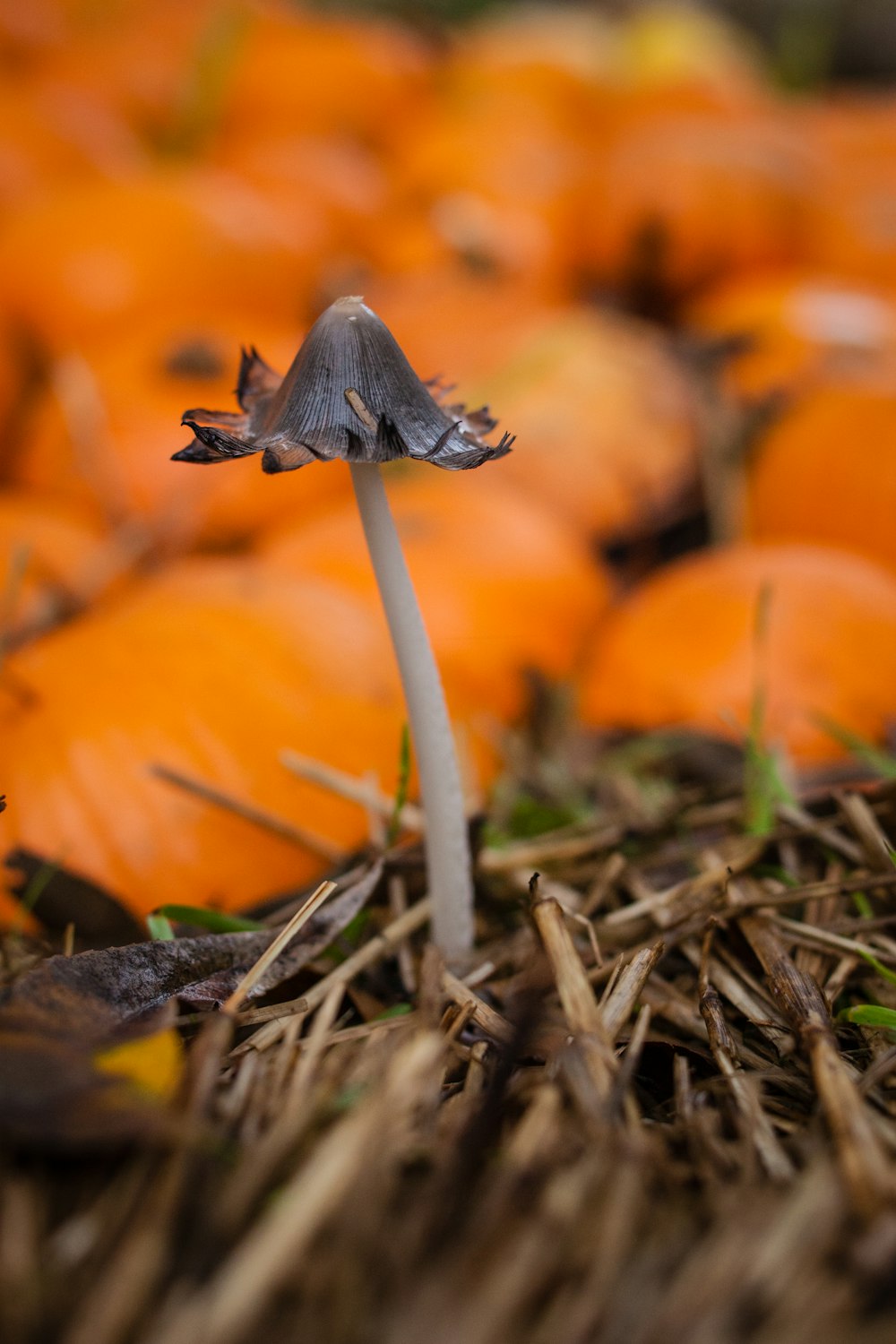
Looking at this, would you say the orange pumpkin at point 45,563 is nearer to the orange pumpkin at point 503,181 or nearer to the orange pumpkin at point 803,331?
the orange pumpkin at point 803,331

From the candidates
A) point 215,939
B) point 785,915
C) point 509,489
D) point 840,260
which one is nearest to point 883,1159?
point 785,915

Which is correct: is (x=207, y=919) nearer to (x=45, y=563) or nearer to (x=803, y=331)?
(x=45, y=563)

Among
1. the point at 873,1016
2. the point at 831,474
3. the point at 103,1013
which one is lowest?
the point at 873,1016

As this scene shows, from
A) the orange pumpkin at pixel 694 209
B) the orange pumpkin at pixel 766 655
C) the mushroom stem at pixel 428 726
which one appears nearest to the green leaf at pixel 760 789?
the orange pumpkin at pixel 766 655

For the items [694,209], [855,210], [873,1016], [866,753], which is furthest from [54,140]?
[873,1016]

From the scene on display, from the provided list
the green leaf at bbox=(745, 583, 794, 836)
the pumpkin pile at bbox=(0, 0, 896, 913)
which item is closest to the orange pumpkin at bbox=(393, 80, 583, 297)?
the pumpkin pile at bbox=(0, 0, 896, 913)

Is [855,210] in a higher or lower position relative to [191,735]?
higher
